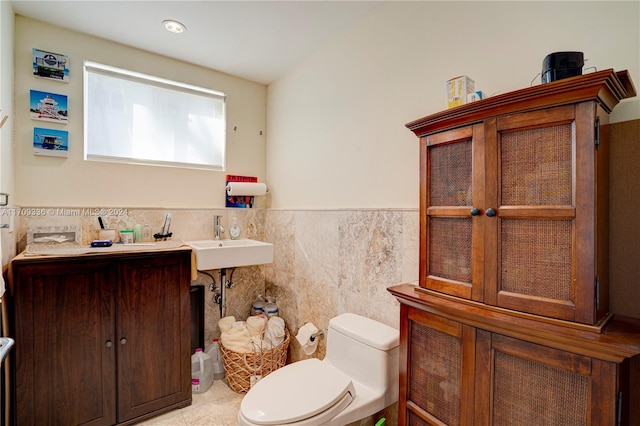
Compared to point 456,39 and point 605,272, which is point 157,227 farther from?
point 605,272

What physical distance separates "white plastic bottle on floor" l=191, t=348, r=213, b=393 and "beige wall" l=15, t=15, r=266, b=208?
123 cm

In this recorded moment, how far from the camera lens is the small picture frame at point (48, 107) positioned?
2039mm

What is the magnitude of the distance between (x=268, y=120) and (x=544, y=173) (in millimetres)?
2553

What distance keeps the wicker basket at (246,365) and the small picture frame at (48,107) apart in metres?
2.03

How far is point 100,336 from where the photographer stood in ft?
6.00

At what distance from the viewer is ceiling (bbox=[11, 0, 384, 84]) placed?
188 centimetres

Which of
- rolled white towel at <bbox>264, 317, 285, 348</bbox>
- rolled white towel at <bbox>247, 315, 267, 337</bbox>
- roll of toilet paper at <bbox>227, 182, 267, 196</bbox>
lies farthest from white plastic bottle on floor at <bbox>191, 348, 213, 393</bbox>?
roll of toilet paper at <bbox>227, 182, 267, 196</bbox>

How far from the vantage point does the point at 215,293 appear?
268 cm

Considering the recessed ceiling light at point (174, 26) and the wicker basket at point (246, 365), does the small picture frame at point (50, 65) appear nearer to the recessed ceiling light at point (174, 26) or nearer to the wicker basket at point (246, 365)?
the recessed ceiling light at point (174, 26)

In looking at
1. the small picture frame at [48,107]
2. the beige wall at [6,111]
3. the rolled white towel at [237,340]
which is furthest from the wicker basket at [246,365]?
the small picture frame at [48,107]

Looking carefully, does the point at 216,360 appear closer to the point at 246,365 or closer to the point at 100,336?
the point at 246,365

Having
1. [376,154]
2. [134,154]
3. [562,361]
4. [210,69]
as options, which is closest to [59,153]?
[134,154]

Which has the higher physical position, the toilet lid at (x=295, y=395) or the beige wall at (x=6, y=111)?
the beige wall at (x=6, y=111)

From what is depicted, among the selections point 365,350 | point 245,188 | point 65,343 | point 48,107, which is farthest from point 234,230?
point 365,350
